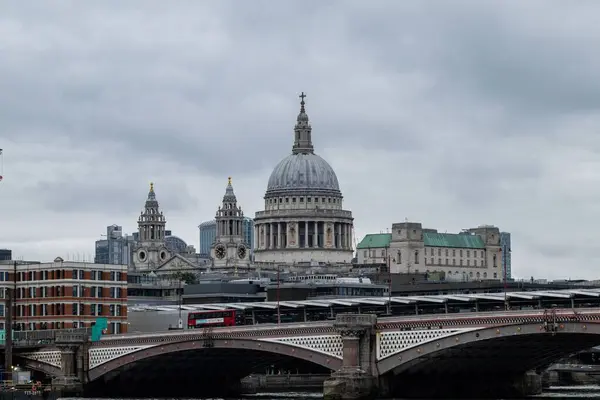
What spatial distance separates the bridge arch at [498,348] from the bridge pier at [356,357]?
3.57 ft

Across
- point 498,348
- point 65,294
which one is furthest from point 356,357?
point 65,294

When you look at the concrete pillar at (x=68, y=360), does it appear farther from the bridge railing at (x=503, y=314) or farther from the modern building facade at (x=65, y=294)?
the bridge railing at (x=503, y=314)

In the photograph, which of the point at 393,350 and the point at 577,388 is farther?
the point at 577,388

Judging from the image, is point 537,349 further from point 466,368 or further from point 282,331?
point 282,331

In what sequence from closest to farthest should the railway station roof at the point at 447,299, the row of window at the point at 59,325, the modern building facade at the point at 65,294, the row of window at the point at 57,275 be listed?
the railway station roof at the point at 447,299
the row of window at the point at 59,325
the modern building facade at the point at 65,294
the row of window at the point at 57,275

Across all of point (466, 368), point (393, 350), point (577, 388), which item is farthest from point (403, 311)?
point (393, 350)

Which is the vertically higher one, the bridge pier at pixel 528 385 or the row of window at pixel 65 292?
the row of window at pixel 65 292

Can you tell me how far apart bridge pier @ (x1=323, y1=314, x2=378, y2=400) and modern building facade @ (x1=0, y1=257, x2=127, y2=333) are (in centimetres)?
4327

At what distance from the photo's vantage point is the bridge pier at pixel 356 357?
433 ft

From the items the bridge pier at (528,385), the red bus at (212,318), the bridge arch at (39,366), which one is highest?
the red bus at (212,318)

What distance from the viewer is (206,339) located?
477ft

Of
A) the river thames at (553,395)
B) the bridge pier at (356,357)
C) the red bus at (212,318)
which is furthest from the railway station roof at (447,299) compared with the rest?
the bridge pier at (356,357)

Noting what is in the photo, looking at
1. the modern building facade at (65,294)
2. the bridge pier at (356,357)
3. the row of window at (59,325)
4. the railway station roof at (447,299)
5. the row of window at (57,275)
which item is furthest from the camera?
the row of window at (57,275)

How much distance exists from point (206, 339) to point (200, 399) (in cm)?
563
